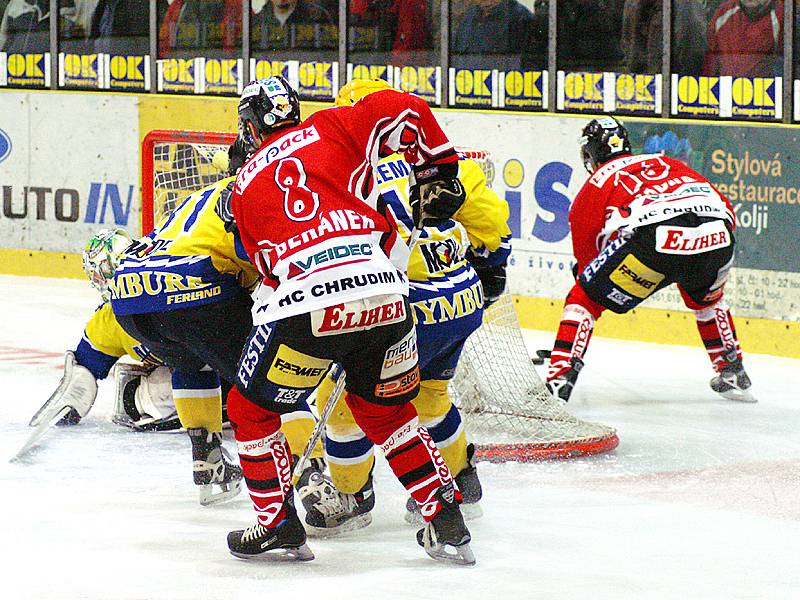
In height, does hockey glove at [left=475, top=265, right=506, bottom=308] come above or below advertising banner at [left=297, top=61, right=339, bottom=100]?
below

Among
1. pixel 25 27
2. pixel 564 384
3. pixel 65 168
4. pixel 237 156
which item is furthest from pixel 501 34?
pixel 237 156

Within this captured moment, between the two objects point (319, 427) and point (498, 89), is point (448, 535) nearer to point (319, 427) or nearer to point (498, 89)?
point (319, 427)

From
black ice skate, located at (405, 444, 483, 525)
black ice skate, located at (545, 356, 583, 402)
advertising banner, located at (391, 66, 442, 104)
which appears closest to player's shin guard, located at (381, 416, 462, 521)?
black ice skate, located at (405, 444, 483, 525)

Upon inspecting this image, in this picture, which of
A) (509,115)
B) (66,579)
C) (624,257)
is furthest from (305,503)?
(509,115)

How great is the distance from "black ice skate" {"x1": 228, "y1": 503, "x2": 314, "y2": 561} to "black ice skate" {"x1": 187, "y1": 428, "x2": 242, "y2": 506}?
605 mm

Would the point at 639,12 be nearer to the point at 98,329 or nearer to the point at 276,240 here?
the point at 98,329

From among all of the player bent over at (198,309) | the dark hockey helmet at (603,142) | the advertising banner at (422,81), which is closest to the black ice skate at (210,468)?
the player bent over at (198,309)

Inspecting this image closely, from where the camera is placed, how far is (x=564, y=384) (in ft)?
18.8

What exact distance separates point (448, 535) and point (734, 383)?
274 cm

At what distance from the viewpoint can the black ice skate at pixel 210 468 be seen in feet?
14.4

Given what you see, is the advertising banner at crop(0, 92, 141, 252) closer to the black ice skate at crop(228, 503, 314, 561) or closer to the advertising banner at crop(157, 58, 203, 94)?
the advertising banner at crop(157, 58, 203, 94)

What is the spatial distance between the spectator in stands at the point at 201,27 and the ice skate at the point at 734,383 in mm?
4094

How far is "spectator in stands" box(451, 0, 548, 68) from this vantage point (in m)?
8.05

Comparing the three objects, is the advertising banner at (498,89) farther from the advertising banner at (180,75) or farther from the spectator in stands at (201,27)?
the advertising banner at (180,75)
